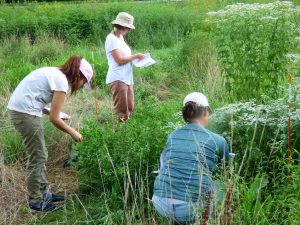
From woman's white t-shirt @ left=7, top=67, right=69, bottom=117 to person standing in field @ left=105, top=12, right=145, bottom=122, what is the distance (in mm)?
1806

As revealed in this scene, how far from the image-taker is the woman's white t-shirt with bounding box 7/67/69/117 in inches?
181

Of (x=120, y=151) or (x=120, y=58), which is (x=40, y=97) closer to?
(x=120, y=151)

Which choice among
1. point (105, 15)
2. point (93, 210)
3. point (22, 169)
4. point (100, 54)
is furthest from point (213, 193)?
point (105, 15)

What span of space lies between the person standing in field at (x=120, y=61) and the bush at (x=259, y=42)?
52.5 inches

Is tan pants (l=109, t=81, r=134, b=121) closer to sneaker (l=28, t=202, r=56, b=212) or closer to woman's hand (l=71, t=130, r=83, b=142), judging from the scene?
woman's hand (l=71, t=130, r=83, b=142)

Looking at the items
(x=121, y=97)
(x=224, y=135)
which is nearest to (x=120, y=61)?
(x=121, y=97)

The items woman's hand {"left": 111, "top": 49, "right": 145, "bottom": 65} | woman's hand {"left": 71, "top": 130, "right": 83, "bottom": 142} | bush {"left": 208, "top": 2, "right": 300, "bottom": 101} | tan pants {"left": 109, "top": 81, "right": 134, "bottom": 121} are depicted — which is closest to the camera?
woman's hand {"left": 71, "top": 130, "right": 83, "bottom": 142}

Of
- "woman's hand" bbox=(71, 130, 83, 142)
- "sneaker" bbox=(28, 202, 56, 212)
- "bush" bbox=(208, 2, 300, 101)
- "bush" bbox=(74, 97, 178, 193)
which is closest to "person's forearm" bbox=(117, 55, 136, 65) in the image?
"bush" bbox=(208, 2, 300, 101)

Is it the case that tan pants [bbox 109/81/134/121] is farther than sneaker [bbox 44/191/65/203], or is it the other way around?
tan pants [bbox 109/81/134/121]

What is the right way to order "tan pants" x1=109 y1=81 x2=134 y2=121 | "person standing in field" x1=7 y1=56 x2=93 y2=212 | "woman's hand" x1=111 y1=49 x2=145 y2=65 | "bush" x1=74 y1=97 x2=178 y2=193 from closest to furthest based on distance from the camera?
1. "person standing in field" x1=7 y1=56 x2=93 y2=212
2. "bush" x1=74 y1=97 x2=178 y2=193
3. "woman's hand" x1=111 y1=49 x2=145 y2=65
4. "tan pants" x1=109 y1=81 x2=134 y2=121

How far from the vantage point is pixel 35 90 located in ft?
15.2

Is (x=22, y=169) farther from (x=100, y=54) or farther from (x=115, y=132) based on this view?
(x=100, y=54)

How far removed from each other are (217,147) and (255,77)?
1762mm

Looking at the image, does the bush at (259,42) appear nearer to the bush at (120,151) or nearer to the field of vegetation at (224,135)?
the field of vegetation at (224,135)
